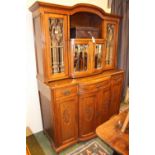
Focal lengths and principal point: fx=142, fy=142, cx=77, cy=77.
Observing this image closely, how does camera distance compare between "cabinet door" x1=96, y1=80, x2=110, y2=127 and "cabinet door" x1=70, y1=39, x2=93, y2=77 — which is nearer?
"cabinet door" x1=70, y1=39, x2=93, y2=77

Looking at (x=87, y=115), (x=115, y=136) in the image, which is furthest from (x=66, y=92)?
(x=115, y=136)

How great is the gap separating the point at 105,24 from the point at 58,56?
37.6 inches

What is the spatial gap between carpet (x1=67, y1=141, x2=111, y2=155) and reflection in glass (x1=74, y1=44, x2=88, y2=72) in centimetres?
110

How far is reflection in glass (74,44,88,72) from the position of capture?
1.98 metres

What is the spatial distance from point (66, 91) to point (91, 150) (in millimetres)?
916

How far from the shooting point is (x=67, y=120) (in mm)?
1899

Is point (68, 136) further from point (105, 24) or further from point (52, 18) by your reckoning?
point (105, 24)

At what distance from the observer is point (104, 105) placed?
226 centimetres

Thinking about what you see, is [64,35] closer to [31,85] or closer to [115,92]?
[31,85]

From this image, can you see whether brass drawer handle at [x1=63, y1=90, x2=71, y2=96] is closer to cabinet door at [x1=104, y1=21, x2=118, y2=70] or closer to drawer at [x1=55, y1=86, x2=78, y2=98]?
drawer at [x1=55, y1=86, x2=78, y2=98]

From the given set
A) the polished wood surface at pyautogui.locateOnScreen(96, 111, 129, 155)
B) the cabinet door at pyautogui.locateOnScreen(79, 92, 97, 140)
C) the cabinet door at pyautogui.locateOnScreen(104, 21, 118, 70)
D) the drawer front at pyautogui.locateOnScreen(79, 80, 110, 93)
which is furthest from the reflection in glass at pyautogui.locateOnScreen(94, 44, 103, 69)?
the polished wood surface at pyautogui.locateOnScreen(96, 111, 129, 155)

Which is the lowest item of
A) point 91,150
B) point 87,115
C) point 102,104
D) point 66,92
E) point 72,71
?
point 91,150

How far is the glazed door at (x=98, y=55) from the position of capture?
215 cm
